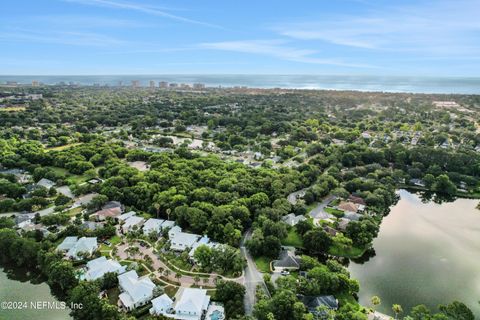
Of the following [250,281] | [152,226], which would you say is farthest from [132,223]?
[250,281]

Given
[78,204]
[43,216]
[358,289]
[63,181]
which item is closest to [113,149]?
[63,181]

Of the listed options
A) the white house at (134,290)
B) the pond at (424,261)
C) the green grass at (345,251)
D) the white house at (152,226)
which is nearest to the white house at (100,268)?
the white house at (134,290)

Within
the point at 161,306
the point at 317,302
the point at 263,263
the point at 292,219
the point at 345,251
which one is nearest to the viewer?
the point at 317,302

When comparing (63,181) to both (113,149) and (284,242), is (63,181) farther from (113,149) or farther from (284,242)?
(284,242)

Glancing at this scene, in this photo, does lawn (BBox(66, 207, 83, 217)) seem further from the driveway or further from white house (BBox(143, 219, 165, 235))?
the driveway

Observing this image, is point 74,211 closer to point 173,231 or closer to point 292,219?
point 173,231

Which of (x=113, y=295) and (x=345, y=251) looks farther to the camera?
(x=345, y=251)
